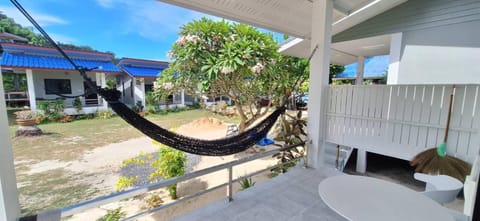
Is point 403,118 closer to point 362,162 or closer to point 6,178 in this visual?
point 362,162

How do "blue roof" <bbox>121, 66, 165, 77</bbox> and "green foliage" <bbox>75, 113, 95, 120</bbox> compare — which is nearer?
"green foliage" <bbox>75, 113, 95, 120</bbox>

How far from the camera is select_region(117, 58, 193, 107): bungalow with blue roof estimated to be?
32.4 ft

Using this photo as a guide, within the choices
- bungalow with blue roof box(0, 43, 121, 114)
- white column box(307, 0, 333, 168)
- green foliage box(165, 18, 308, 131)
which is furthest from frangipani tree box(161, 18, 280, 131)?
bungalow with blue roof box(0, 43, 121, 114)

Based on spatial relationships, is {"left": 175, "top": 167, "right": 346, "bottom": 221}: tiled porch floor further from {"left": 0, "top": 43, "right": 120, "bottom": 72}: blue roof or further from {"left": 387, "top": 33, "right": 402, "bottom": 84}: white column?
{"left": 0, "top": 43, "right": 120, "bottom": 72}: blue roof

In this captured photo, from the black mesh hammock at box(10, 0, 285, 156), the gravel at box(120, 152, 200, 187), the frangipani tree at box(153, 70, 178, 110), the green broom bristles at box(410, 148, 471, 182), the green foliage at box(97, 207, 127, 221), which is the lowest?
the green foliage at box(97, 207, 127, 221)

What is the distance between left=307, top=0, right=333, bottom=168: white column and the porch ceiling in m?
0.27

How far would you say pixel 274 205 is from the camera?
1.99m

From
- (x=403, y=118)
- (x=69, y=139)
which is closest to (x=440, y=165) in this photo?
(x=403, y=118)

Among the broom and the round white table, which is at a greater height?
the broom

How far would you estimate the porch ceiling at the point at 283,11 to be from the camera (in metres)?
2.28

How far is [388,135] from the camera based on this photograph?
88.9 inches

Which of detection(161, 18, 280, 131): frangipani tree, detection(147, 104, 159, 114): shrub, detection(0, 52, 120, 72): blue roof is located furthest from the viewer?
detection(147, 104, 159, 114): shrub

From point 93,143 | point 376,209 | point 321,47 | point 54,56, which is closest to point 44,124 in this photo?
point 54,56

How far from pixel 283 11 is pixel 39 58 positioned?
1016 cm
